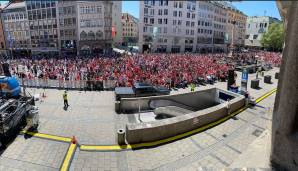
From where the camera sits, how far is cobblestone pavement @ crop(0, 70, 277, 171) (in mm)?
8312

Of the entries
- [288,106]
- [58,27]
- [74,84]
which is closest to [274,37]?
[58,27]

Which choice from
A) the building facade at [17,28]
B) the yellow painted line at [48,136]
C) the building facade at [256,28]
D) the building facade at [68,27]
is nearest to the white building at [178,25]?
the building facade at [68,27]

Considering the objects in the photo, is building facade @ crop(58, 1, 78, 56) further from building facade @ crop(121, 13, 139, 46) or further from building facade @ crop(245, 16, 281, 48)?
building facade @ crop(245, 16, 281, 48)

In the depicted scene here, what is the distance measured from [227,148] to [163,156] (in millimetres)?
3144

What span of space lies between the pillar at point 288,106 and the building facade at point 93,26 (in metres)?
60.6

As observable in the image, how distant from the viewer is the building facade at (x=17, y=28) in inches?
2638

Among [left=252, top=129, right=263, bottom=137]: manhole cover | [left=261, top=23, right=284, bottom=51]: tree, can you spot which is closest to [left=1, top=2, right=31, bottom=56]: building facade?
[left=252, top=129, right=263, bottom=137]: manhole cover

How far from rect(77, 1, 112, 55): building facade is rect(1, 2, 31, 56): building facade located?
69.3 feet

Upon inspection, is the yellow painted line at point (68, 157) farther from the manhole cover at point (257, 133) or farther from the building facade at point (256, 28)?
the building facade at point (256, 28)

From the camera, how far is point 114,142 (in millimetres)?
10273

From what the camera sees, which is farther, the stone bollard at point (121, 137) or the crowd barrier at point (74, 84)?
the crowd barrier at point (74, 84)

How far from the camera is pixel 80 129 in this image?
Result: 1189cm

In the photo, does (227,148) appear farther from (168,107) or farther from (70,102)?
(70,102)

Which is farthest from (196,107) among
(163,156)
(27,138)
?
(27,138)
